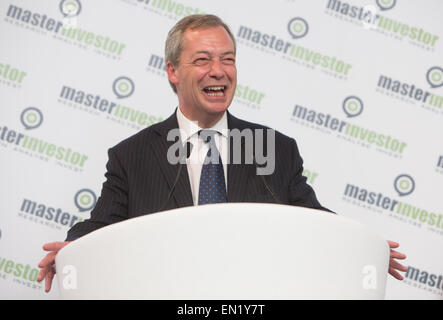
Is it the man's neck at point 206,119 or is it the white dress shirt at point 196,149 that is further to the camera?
the man's neck at point 206,119

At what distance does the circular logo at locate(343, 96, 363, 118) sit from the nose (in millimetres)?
1192

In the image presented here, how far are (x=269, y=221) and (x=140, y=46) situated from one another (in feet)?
7.56

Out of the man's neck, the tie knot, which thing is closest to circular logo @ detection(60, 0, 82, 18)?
the man's neck

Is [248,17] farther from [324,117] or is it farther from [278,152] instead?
[278,152]

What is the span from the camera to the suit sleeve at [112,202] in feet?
6.75

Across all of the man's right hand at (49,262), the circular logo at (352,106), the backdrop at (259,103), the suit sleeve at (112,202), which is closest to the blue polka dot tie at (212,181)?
the suit sleeve at (112,202)

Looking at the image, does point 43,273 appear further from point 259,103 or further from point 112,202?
point 259,103

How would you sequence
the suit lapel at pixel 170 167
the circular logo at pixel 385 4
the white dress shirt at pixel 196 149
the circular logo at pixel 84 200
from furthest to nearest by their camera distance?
the circular logo at pixel 385 4
the circular logo at pixel 84 200
the white dress shirt at pixel 196 149
the suit lapel at pixel 170 167

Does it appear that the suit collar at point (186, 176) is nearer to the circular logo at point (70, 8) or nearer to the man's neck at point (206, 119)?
the man's neck at point (206, 119)

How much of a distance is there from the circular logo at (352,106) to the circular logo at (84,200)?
1.46 m

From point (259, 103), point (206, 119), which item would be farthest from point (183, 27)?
point (259, 103)

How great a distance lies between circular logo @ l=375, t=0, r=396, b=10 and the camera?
3.48 m

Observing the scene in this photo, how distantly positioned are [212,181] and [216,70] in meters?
0.50

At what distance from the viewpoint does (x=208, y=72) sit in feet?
7.82
